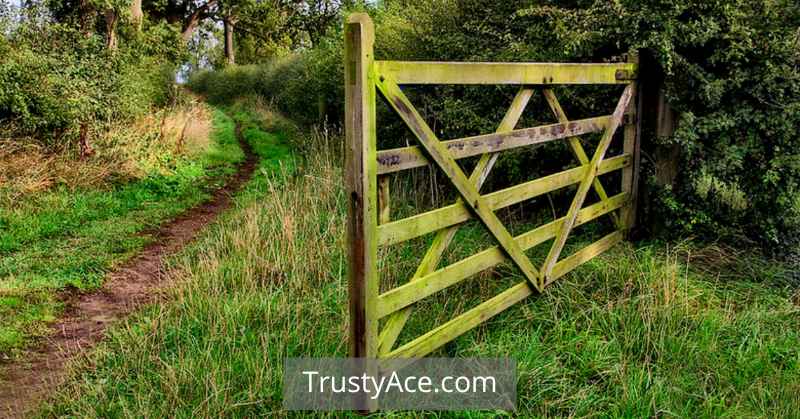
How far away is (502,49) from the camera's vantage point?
7.03 meters

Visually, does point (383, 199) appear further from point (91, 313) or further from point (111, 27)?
point (111, 27)

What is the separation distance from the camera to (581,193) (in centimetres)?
491

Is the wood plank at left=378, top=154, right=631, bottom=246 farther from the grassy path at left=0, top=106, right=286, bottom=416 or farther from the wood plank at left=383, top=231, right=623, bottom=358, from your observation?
the grassy path at left=0, top=106, right=286, bottom=416

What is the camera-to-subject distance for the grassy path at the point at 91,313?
3.95 metres

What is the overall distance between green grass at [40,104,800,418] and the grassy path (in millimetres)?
251

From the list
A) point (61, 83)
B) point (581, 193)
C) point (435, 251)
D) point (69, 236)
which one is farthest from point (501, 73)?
point (61, 83)

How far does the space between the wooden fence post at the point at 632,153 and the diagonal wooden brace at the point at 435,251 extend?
1.86 m

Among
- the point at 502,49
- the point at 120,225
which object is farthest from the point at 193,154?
the point at 502,49

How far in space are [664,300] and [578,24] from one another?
276 cm

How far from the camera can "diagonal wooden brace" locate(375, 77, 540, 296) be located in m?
3.19

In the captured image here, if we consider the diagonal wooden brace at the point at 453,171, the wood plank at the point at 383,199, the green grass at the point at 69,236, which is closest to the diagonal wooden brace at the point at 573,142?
the diagonal wooden brace at the point at 453,171

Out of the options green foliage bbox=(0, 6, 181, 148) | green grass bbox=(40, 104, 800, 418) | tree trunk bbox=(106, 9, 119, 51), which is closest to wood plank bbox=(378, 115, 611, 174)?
green grass bbox=(40, 104, 800, 418)

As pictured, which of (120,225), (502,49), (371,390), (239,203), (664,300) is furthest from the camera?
(239,203)

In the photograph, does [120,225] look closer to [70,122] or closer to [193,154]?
[70,122]
